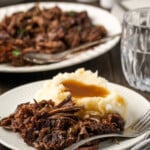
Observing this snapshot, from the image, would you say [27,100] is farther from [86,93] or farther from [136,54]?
[136,54]

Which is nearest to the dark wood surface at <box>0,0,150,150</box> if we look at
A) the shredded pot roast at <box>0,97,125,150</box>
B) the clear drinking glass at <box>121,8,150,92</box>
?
the clear drinking glass at <box>121,8,150,92</box>

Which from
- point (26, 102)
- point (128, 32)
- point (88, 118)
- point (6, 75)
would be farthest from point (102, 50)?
point (88, 118)

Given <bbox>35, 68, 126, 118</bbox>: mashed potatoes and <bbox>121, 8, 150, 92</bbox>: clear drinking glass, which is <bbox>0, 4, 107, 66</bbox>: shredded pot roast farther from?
<bbox>35, 68, 126, 118</bbox>: mashed potatoes

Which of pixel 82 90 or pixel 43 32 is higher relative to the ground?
pixel 82 90

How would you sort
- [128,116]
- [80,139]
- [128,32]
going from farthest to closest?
[128,32]
[128,116]
[80,139]

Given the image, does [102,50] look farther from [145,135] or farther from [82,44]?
[145,135]

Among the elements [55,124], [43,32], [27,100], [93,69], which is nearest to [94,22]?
[43,32]
